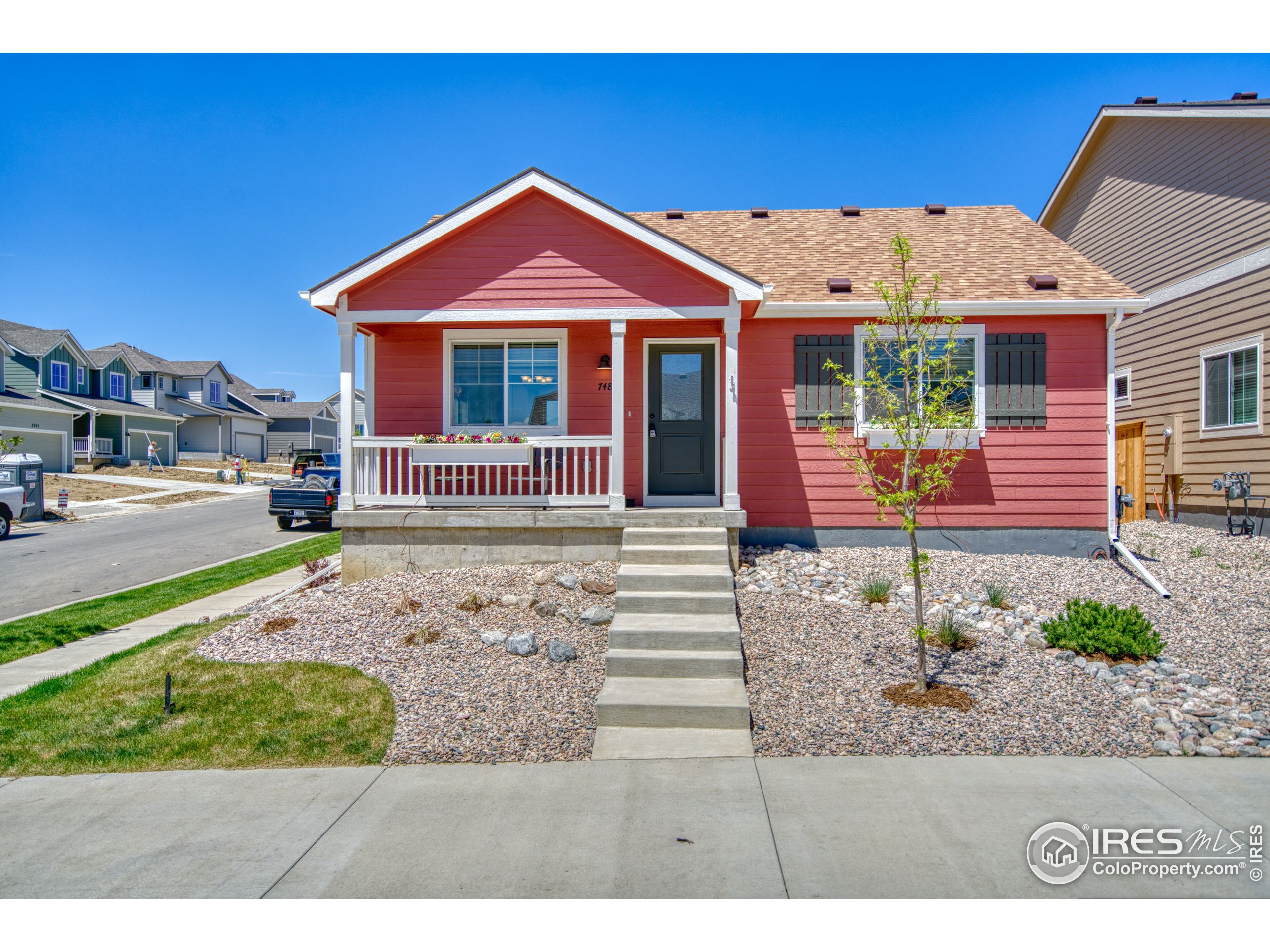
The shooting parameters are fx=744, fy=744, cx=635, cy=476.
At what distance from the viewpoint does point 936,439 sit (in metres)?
9.45

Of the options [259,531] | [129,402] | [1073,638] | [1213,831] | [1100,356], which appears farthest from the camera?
[129,402]

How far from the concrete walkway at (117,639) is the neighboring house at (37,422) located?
2571 cm

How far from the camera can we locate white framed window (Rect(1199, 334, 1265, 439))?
10516 mm

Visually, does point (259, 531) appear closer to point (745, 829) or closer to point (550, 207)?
point (550, 207)

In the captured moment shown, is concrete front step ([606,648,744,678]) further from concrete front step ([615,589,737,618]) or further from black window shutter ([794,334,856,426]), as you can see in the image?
black window shutter ([794,334,856,426])

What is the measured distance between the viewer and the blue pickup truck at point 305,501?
18.3 metres

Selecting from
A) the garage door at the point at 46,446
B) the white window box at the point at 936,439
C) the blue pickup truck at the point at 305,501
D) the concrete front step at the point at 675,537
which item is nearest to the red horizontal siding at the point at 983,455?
the white window box at the point at 936,439

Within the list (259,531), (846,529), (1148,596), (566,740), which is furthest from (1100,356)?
(259,531)

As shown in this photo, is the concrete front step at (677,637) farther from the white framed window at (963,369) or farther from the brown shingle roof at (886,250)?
the brown shingle roof at (886,250)

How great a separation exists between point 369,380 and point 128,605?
4.37m

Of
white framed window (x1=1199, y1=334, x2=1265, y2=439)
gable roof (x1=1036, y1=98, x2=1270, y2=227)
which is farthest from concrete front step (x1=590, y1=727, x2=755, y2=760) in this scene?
gable roof (x1=1036, y1=98, x2=1270, y2=227)

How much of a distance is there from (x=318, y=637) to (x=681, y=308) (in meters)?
5.19

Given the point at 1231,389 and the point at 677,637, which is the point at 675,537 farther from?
the point at 1231,389

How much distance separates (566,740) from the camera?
4.92 metres
